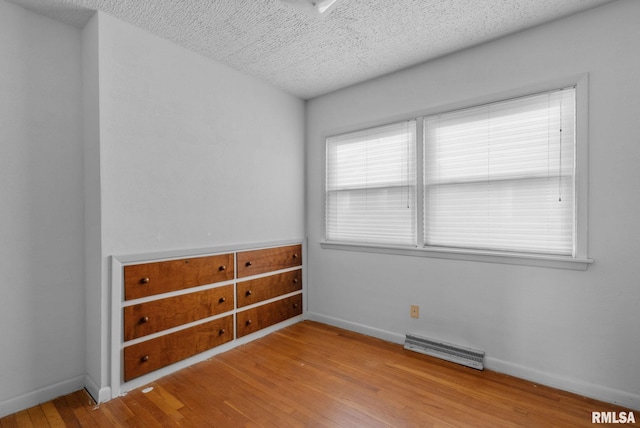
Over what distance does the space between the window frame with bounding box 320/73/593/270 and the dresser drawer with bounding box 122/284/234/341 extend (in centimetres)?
165

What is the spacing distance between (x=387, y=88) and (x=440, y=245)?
162cm

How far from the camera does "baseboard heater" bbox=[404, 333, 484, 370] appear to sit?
8.45 ft

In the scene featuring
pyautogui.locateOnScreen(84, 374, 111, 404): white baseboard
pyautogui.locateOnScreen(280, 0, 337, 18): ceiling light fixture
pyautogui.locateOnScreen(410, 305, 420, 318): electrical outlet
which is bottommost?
pyautogui.locateOnScreen(84, 374, 111, 404): white baseboard

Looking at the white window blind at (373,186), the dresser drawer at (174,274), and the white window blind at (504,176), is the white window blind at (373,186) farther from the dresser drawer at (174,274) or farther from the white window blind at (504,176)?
the dresser drawer at (174,274)

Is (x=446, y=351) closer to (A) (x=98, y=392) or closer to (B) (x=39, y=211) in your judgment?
(A) (x=98, y=392)

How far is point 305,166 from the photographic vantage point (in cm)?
385

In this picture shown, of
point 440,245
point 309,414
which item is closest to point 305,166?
point 440,245

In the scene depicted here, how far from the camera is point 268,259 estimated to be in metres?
3.32

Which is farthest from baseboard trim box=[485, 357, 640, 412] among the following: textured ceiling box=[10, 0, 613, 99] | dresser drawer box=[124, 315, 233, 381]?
textured ceiling box=[10, 0, 613, 99]

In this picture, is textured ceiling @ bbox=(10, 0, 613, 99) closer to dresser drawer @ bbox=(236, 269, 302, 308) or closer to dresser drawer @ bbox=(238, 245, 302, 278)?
dresser drawer @ bbox=(238, 245, 302, 278)

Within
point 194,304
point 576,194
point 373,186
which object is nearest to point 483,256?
point 576,194

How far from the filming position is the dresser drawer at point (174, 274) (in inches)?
90.9

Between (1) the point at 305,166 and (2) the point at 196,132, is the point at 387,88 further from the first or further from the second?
(2) the point at 196,132

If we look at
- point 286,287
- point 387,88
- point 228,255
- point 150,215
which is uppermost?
point 387,88
